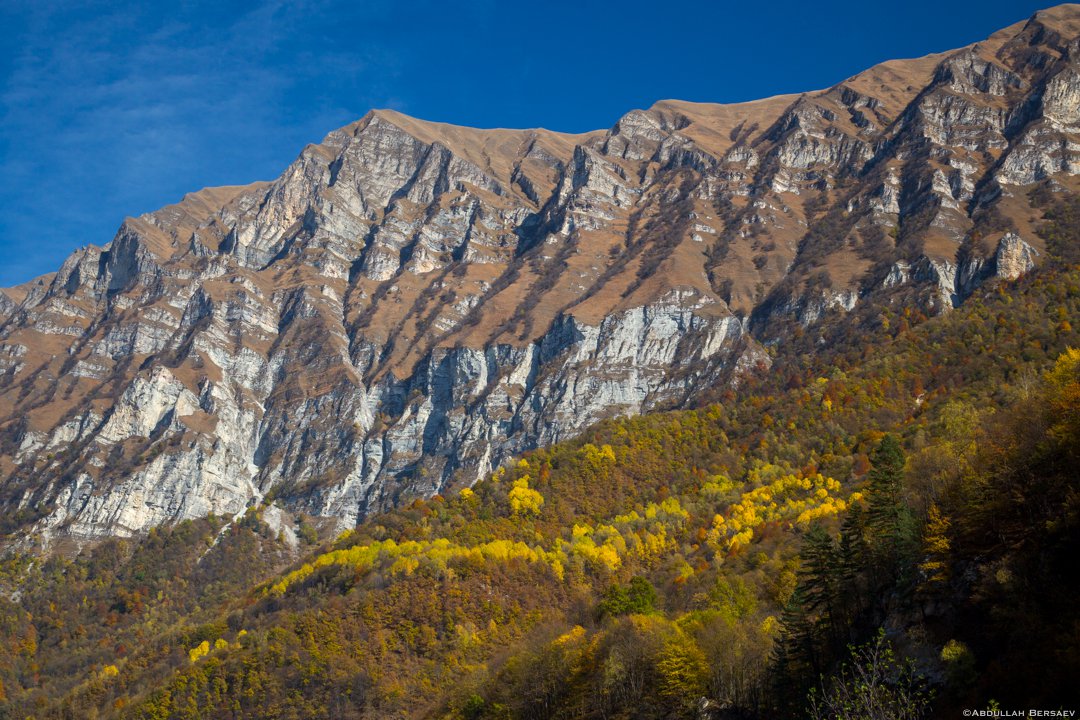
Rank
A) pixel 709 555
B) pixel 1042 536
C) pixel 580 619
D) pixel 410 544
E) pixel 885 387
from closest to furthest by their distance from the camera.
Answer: pixel 1042 536 < pixel 580 619 < pixel 709 555 < pixel 410 544 < pixel 885 387

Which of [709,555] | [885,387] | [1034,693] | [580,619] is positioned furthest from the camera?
[885,387]

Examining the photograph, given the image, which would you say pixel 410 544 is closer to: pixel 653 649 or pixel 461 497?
pixel 461 497

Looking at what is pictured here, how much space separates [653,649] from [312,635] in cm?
7782

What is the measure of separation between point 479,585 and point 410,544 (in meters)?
26.4

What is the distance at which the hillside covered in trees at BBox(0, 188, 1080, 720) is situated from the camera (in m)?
47.7

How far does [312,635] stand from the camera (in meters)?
137

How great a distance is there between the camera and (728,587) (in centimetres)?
10756

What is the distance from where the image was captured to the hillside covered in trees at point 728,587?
4769 cm

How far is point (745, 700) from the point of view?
68.1m

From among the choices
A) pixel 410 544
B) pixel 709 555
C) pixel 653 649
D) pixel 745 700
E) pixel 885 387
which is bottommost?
pixel 745 700

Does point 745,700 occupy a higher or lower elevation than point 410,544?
lower

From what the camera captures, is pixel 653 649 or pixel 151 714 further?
pixel 151 714

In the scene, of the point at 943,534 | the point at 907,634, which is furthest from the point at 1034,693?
the point at 943,534

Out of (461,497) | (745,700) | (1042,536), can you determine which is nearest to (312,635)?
(461,497)
